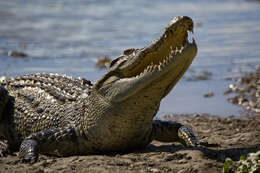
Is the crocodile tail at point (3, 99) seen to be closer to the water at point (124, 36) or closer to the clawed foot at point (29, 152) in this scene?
the clawed foot at point (29, 152)

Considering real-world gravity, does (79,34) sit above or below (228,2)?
below

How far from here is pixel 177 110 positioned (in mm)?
8781

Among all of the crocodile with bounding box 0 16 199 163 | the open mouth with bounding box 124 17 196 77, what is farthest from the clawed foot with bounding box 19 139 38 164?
the open mouth with bounding box 124 17 196 77

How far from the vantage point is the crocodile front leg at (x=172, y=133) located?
569 cm

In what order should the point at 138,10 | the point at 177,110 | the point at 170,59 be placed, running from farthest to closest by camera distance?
the point at 138,10 → the point at 177,110 → the point at 170,59

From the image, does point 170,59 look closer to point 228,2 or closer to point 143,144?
point 143,144

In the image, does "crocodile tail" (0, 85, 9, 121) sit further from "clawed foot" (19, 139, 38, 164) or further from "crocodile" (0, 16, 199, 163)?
"clawed foot" (19, 139, 38, 164)

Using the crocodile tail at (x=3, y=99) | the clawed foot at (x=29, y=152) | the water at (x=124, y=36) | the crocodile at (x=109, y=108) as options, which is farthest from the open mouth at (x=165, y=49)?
the water at (x=124, y=36)

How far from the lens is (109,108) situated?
5.05 metres

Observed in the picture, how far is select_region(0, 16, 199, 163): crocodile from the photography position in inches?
182

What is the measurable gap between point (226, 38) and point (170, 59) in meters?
11.5

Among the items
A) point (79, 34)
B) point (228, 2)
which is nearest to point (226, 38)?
point (79, 34)

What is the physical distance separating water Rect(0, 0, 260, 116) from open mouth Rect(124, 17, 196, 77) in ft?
12.5

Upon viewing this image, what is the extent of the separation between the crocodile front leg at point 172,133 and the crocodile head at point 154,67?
98 centimetres
